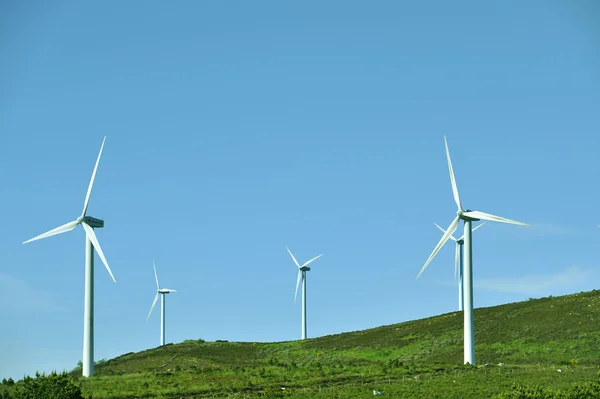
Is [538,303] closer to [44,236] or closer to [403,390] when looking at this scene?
[403,390]

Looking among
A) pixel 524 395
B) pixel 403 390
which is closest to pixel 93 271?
pixel 403 390

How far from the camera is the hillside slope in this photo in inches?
3541

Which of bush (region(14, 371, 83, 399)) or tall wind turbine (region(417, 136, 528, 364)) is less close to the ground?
tall wind turbine (region(417, 136, 528, 364))

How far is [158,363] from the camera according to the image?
437ft

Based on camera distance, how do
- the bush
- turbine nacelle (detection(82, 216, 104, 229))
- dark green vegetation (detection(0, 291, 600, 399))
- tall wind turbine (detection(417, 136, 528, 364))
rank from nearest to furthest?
the bush
dark green vegetation (detection(0, 291, 600, 399))
tall wind turbine (detection(417, 136, 528, 364))
turbine nacelle (detection(82, 216, 104, 229))

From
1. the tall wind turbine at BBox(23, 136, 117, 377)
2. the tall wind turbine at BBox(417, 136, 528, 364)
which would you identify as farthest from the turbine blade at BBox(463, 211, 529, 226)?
the tall wind turbine at BBox(23, 136, 117, 377)

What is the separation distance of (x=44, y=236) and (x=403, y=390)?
45248 mm

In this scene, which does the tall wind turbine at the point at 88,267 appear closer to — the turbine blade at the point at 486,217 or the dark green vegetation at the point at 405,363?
the dark green vegetation at the point at 405,363

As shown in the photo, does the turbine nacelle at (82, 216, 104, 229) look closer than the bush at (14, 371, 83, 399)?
No

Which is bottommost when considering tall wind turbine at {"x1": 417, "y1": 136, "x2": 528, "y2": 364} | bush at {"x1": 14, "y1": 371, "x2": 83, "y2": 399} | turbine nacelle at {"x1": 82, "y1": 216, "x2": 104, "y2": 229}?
bush at {"x1": 14, "y1": 371, "x2": 83, "y2": 399}

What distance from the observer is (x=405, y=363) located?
11612 centimetres

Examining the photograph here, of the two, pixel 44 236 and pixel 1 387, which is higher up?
pixel 44 236

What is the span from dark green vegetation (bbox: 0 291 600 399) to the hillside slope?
152 mm

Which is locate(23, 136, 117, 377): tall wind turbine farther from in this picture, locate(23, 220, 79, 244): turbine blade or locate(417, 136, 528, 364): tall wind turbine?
locate(417, 136, 528, 364): tall wind turbine
